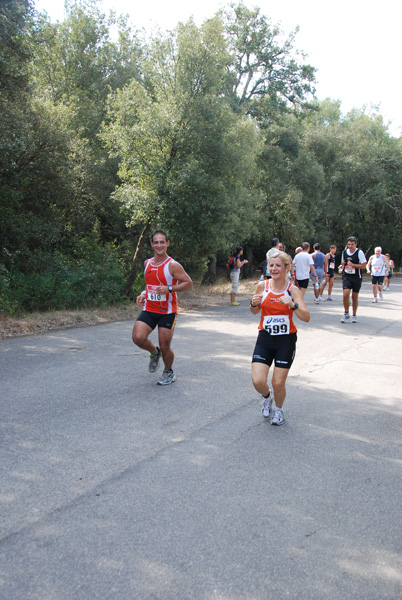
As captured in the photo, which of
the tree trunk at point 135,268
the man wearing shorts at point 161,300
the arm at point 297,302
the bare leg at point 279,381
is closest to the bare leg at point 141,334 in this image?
the man wearing shorts at point 161,300

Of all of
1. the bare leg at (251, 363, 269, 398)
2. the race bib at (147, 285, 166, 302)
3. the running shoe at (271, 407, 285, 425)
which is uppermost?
the race bib at (147, 285, 166, 302)

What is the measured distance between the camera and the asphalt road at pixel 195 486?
9.21 ft

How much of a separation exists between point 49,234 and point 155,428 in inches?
516

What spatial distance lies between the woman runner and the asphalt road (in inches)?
16.6

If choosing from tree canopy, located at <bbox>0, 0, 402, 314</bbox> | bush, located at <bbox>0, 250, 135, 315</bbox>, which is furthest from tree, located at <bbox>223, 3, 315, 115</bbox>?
bush, located at <bbox>0, 250, 135, 315</bbox>

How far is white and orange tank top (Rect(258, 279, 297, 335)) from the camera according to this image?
17.7 feet

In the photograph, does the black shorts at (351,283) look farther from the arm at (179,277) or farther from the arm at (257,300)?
the arm at (257,300)

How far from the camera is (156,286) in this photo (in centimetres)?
688

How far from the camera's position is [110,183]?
20.1m

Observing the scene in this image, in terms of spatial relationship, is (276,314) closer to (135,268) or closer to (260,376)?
(260,376)

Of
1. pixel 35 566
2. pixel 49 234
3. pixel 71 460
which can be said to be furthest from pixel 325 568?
pixel 49 234

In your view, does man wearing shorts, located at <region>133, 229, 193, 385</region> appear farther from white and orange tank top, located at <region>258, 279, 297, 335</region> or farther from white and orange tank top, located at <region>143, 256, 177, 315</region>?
white and orange tank top, located at <region>258, 279, 297, 335</region>

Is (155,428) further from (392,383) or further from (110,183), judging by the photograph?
(110,183)

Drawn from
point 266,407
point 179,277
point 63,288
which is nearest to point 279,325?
point 266,407
